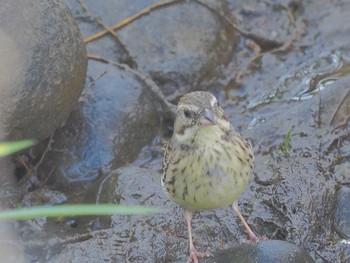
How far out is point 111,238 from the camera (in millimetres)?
5363

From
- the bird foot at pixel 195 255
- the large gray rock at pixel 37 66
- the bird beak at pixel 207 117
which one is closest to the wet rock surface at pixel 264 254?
the bird foot at pixel 195 255

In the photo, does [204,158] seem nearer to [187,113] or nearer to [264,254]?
[187,113]

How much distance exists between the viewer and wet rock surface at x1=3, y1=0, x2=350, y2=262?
5.37 m

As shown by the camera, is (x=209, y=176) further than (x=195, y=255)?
No

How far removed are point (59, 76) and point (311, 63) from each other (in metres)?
3.43

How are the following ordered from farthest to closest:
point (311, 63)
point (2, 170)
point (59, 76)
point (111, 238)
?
point (311, 63), point (2, 170), point (59, 76), point (111, 238)

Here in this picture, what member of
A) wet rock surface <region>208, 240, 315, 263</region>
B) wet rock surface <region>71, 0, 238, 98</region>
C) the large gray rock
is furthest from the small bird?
wet rock surface <region>71, 0, 238, 98</region>

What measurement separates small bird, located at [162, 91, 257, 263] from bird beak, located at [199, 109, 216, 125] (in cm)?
2

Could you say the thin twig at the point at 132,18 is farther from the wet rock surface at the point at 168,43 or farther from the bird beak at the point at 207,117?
the bird beak at the point at 207,117

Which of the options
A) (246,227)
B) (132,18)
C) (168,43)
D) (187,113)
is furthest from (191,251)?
(132,18)

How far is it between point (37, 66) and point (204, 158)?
6.33 feet

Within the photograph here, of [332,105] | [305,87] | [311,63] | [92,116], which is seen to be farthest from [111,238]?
[311,63]

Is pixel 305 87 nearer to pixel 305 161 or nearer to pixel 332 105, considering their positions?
pixel 332 105

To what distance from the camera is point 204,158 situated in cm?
441
